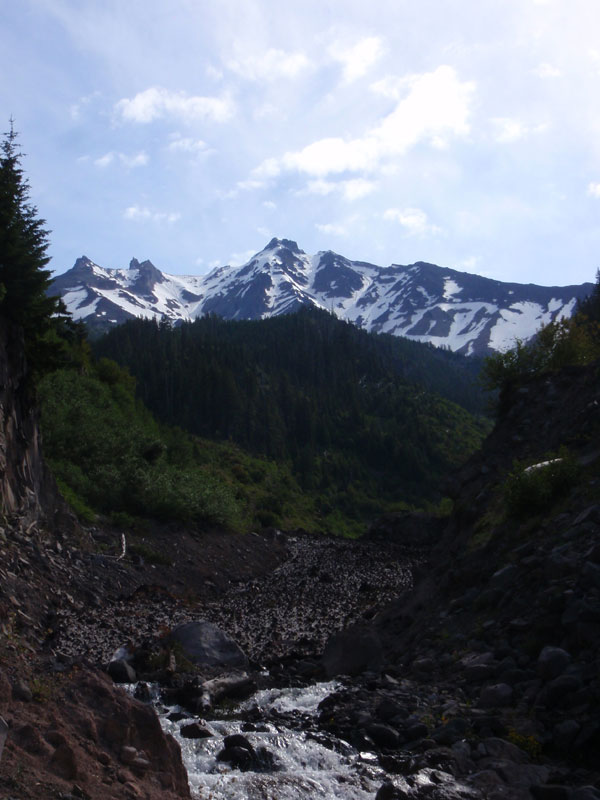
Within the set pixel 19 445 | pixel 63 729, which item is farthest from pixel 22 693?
pixel 19 445

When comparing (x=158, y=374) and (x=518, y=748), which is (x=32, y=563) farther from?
(x=158, y=374)

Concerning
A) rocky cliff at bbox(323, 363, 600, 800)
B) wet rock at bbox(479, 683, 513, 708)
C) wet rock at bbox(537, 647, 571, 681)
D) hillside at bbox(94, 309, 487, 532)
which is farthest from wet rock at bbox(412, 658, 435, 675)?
hillside at bbox(94, 309, 487, 532)

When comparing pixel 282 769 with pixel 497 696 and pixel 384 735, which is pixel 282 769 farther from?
pixel 497 696

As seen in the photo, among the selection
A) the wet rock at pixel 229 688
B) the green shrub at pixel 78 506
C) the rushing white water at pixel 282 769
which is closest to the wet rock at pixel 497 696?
the rushing white water at pixel 282 769

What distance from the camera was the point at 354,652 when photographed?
1302 cm

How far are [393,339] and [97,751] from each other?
19356 cm

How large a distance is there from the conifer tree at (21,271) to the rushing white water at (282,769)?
14.9 m

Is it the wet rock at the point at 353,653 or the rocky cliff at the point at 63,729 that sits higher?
the rocky cliff at the point at 63,729

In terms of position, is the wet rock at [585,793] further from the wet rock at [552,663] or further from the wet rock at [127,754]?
the wet rock at [127,754]

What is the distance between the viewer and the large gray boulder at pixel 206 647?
13750 millimetres

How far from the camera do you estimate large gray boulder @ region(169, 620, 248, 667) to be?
13.8 meters

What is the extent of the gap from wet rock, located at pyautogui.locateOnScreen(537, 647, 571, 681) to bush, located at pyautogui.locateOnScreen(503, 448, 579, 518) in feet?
19.4

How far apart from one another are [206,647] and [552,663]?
28.1ft

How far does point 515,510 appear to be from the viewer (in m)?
14.6
